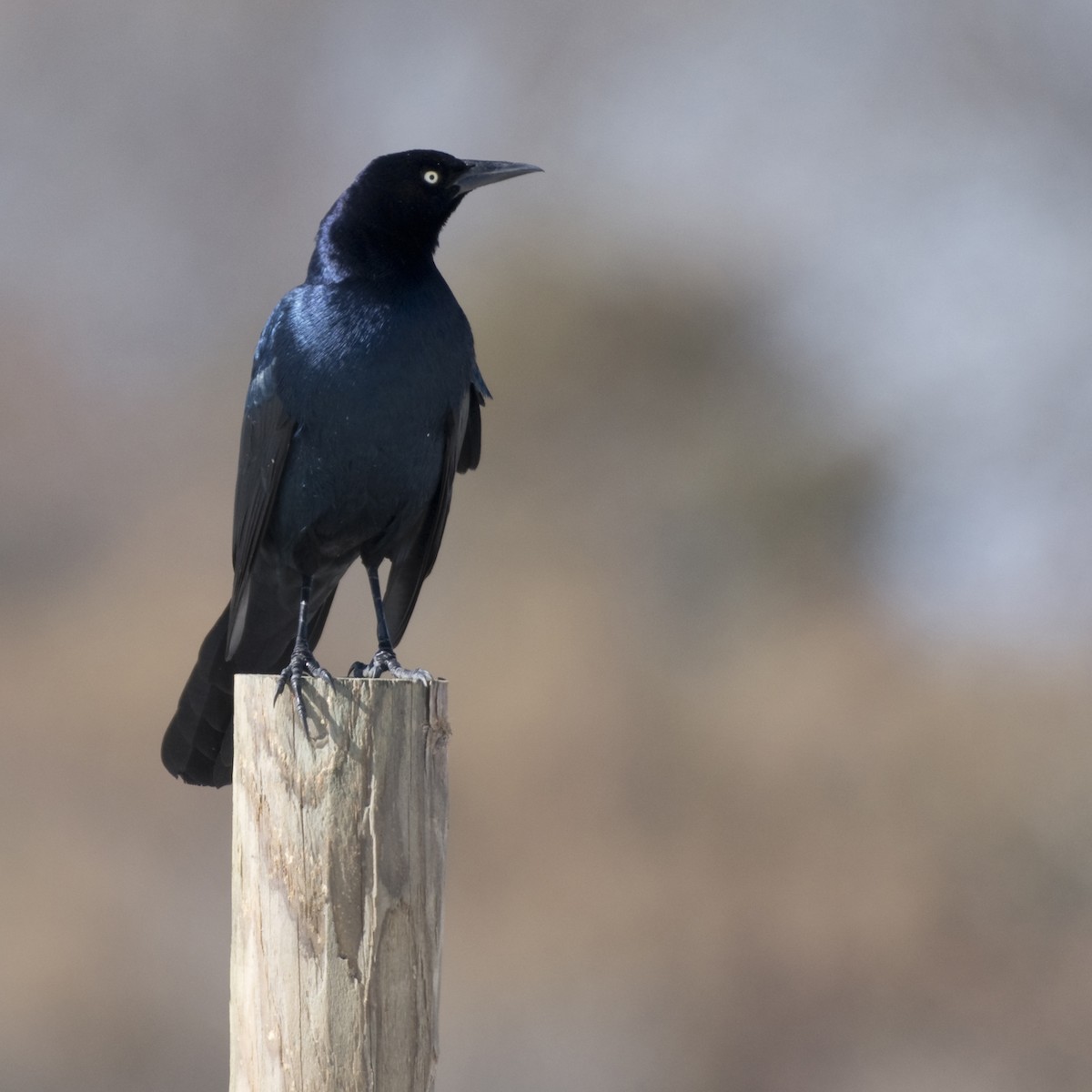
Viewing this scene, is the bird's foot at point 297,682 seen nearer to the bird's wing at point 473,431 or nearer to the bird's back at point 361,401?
the bird's back at point 361,401

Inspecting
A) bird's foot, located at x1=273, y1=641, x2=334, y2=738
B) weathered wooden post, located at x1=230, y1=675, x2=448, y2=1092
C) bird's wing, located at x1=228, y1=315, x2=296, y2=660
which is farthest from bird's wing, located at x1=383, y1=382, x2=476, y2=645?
weathered wooden post, located at x1=230, y1=675, x2=448, y2=1092

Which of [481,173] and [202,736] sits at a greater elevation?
[481,173]

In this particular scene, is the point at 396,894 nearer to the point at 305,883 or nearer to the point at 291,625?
the point at 305,883

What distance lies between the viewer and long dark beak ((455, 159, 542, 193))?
4234mm

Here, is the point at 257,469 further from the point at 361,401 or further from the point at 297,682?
the point at 297,682

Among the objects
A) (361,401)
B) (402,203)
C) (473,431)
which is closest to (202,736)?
(361,401)

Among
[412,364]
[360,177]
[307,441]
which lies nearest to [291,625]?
[307,441]

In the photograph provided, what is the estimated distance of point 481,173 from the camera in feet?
14.0

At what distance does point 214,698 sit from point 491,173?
1941 mm

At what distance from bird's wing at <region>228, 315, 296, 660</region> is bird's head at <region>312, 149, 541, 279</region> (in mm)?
390

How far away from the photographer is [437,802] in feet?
8.46

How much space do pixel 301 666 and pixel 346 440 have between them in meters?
0.92

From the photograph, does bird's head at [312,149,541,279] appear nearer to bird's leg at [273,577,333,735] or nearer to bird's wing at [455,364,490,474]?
bird's wing at [455,364,490,474]

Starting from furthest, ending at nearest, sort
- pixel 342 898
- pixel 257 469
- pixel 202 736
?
pixel 257 469, pixel 202 736, pixel 342 898
